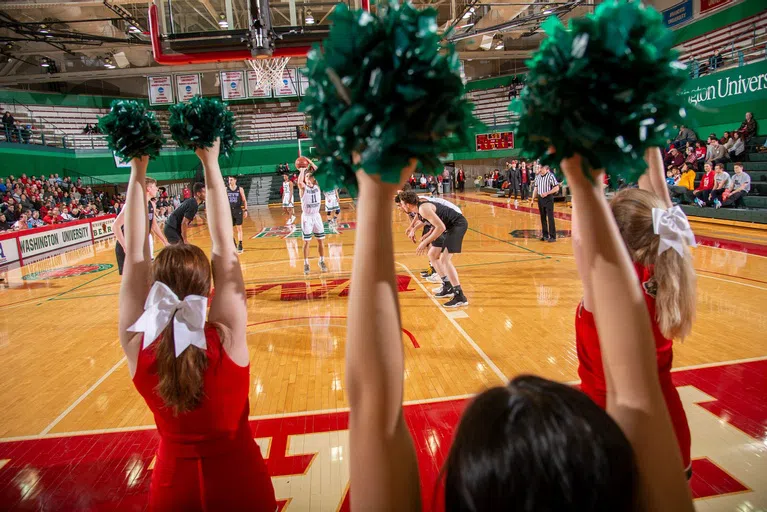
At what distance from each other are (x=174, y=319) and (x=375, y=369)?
0.80 m

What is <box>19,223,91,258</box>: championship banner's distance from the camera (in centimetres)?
1214

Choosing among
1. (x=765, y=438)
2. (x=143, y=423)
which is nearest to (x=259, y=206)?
(x=143, y=423)

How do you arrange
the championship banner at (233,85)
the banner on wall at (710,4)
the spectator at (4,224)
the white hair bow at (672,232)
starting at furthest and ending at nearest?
the championship banner at (233,85) → the banner on wall at (710,4) → the spectator at (4,224) → the white hair bow at (672,232)

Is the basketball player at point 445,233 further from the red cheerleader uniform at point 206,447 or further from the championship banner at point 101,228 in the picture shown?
the championship banner at point 101,228

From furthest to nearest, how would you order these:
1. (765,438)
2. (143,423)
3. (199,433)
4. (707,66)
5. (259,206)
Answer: (259,206) < (707,66) < (143,423) < (765,438) < (199,433)

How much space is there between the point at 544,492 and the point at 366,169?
0.46 m

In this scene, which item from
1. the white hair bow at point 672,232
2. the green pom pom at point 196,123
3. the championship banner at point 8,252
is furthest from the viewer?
the championship banner at point 8,252

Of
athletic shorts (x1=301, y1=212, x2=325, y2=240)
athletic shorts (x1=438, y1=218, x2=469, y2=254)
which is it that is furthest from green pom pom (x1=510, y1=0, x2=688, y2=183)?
athletic shorts (x1=301, y1=212, x2=325, y2=240)

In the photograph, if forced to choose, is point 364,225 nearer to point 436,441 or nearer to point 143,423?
point 436,441

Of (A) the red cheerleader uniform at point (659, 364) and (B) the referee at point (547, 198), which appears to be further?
(B) the referee at point (547, 198)

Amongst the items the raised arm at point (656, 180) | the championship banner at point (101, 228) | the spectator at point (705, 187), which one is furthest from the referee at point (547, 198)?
the championship banner at point (101, 228)

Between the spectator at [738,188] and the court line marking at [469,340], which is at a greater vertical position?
the spectator at [738,188]

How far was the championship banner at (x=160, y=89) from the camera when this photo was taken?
25.6 metres

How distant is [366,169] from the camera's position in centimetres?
68
